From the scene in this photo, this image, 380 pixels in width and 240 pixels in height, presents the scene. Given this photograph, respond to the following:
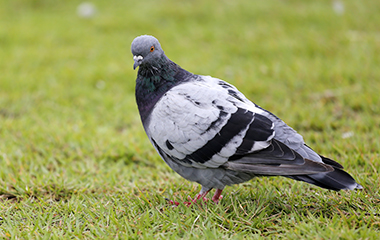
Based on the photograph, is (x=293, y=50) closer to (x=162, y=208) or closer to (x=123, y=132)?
(x=123, y=132)

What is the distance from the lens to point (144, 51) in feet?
10.4

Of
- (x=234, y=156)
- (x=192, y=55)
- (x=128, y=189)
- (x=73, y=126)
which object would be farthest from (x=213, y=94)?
(x=192, y=55)

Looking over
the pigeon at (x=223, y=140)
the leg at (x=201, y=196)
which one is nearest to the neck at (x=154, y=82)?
the pigeon at (x=223, y=140)

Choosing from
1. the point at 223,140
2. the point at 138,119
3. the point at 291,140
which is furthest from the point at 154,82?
the point at 138,119

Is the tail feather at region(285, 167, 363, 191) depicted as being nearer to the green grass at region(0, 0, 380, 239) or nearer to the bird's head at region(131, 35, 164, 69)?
the green grass at region(0, 0, 380, 239)

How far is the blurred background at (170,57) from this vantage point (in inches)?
178

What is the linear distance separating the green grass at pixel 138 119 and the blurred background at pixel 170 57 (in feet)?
0.09

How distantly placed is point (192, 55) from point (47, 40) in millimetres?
3357

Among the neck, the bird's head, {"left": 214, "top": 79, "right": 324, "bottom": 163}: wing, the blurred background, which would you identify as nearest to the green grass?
the blurred background

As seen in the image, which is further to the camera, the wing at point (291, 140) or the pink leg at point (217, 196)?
the pink leg at point (217, 196)

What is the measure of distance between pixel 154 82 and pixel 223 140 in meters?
0.87

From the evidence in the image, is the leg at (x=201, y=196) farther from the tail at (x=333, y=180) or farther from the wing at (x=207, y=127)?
the tail at (x=333, y=180)

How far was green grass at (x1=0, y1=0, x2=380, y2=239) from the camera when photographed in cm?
283

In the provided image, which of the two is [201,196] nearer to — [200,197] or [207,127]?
[200,197]
